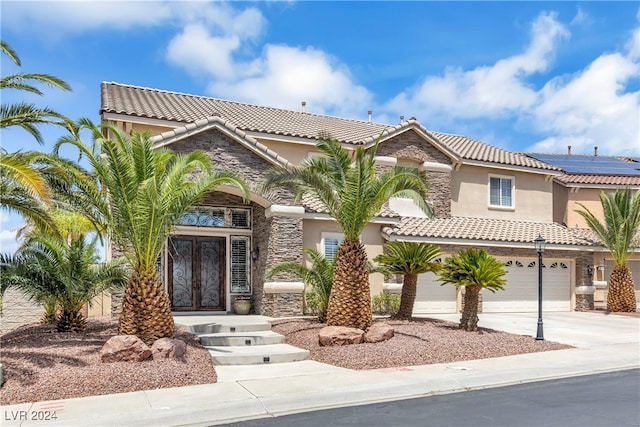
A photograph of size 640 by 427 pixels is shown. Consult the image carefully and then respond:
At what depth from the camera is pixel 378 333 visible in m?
13.8

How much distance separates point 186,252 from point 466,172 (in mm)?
13178

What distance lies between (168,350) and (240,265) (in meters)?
8.86

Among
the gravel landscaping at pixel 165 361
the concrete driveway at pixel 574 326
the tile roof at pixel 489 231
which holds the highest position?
the tile roof at pixel 489 231

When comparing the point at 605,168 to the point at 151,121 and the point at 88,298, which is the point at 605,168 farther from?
the point at 88,298

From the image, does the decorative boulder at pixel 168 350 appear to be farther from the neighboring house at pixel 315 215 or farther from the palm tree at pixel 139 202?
the neighboring house at pixel 315 215

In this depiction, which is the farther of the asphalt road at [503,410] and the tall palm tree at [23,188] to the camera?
the tall palm tree at [23,188]

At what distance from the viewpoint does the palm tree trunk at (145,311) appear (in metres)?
12.0

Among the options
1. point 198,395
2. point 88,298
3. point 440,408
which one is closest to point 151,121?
point 88,298

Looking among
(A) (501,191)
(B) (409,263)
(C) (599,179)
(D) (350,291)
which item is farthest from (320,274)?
(C) (599,179)

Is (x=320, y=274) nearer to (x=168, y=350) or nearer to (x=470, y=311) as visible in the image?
(x=470, y=311)

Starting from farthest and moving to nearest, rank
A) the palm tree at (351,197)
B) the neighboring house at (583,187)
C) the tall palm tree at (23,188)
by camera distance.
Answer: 1. the neighboring house at (583,187)
2. the palm tree at (351,197)
3. the tall palm tree at (23,188)

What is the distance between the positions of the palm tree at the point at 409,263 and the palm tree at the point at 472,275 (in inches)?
28.7

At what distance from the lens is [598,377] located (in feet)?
37.4

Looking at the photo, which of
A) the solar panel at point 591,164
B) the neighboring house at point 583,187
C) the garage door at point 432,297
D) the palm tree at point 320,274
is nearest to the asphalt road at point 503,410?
the palm tree at point 320,274
